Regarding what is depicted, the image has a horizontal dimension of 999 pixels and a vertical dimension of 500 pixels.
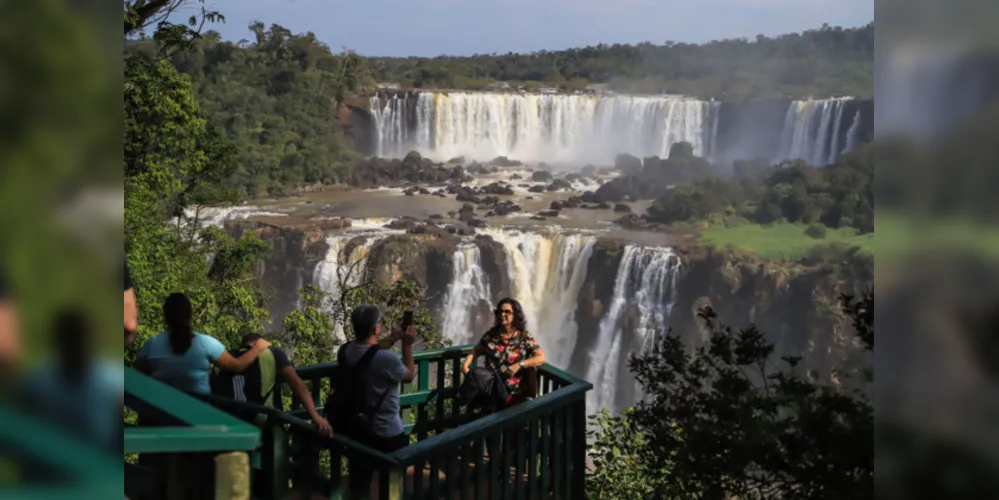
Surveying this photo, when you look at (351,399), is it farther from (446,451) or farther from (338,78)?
(338,78)

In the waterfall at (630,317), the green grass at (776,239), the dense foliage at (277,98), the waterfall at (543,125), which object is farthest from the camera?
the dense foliage at (277,98)

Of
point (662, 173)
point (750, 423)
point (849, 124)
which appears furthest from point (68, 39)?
point (662, 173)

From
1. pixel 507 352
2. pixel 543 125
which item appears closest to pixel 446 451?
pixel 507 352

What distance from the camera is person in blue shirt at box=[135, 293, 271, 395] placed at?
93.4 inches

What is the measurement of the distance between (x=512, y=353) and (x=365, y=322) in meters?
0.84

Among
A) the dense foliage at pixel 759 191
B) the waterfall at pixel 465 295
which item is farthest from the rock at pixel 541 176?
the waterfall at pixel 465 295

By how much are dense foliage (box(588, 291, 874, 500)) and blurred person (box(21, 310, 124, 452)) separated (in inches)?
111

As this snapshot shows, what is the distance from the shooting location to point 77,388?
28.4 inches

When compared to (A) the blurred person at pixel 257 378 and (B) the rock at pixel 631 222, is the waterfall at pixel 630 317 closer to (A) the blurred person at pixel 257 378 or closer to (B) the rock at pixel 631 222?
(B) the rock at pixel 631 222

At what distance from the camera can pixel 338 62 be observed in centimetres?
2444

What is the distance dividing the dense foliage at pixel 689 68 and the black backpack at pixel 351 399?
11.3m

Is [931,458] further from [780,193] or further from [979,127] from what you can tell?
[780,193]

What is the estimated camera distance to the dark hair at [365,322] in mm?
2580

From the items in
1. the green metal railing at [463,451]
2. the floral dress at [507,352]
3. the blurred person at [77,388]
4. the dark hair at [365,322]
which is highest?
the blurred person at [77,388]
